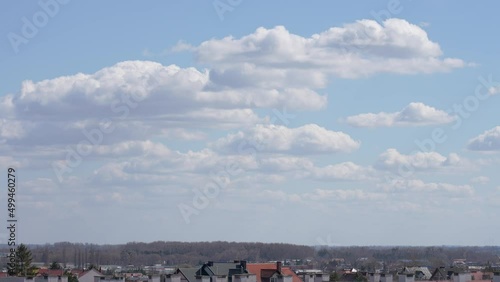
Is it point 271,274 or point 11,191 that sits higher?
point 11,191

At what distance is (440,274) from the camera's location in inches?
3979

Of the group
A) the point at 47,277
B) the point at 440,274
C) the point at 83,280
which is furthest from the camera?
the point at 440,274

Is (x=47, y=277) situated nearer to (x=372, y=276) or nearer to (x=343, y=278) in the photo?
(x=372, y=276)

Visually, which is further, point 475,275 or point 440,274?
point 440,274

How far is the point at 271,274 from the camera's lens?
242ft

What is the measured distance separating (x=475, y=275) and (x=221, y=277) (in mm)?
22511

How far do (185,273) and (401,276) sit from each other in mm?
16820

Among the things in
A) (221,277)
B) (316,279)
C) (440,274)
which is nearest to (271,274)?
(316,279)

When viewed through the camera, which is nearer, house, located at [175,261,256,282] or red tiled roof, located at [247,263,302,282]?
house, located at [175,261,256,282]

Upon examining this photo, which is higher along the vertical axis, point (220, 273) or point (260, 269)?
point (260, 269)

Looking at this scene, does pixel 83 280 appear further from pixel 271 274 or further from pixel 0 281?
pixel 0 281

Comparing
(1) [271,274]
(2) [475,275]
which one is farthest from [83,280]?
(2) [475,275]

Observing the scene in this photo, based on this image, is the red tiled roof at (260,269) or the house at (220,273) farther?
the red tiled roof at (260,269)

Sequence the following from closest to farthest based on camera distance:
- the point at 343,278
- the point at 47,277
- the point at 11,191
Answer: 1. the point at 47,277
2. the point at 11,191
3. the point at 343,278
